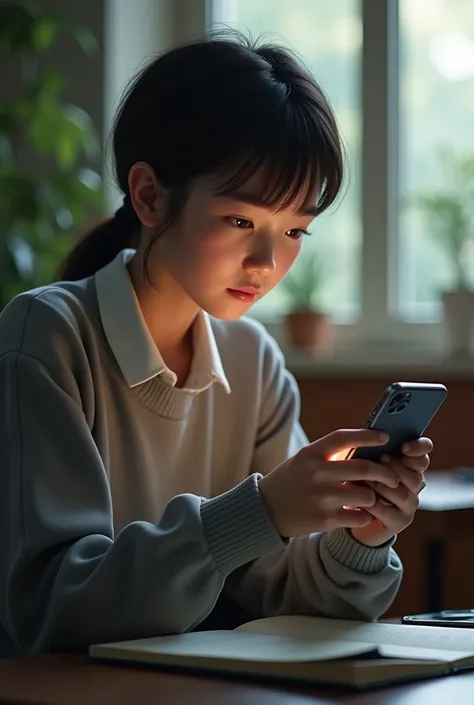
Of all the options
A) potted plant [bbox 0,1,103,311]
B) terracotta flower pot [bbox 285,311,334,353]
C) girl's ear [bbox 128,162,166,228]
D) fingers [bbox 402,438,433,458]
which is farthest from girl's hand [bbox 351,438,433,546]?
terracotta flower pot [bbox 285,311,334,353]

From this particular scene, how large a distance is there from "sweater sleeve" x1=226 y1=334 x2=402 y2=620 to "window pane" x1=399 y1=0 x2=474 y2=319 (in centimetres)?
181

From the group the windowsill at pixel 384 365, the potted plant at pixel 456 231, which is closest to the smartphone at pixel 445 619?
the windowsill at pixel 384 365

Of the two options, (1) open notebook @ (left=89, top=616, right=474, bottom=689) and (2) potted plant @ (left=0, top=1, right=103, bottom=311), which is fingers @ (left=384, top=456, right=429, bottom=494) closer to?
(1) open notebook @ (left=89, top=616, right=474, bottom=689)

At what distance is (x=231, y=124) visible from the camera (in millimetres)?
1161

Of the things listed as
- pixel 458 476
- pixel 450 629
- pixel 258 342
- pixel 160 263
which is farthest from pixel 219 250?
pixel 458 476

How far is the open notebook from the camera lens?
81 cm

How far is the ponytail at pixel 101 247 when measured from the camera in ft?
4.78

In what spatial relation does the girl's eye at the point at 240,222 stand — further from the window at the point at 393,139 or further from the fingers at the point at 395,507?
the window at the point at 393,139

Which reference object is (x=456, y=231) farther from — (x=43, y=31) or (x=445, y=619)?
(x=445, y=619)

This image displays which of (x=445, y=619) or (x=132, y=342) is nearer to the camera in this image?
(x=445, y=619)

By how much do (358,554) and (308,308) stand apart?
1940mm

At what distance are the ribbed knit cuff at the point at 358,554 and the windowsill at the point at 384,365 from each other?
1664 millimetres

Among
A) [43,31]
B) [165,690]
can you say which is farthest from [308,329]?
[165,690]

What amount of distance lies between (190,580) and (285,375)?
1.85ft
